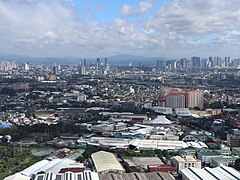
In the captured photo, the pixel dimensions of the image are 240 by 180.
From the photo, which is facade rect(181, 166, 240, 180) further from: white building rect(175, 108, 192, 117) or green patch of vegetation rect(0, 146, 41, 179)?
white building rect(175, 108, 192, 117)

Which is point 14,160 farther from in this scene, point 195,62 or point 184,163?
point 195,62

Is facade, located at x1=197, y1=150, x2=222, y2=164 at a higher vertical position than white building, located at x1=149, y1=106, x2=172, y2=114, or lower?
lower

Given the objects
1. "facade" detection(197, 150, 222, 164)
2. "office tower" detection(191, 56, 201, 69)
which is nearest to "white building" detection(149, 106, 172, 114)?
"facade" detection(197, 150, 222, 164)

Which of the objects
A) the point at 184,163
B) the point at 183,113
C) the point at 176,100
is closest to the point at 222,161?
the point at 184,163

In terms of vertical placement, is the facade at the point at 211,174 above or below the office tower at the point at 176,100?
below

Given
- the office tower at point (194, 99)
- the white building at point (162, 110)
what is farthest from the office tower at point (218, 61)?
the white building at point (162, 110)

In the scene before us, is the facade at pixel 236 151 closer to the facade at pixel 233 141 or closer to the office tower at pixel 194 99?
the facade at pixel 233 141

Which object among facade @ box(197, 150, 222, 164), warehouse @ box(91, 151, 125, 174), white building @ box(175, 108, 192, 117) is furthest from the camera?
white building @ box(175, 108, 192, 117)

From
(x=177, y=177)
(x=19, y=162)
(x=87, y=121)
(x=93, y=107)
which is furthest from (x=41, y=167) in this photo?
(x=93, y=107)
